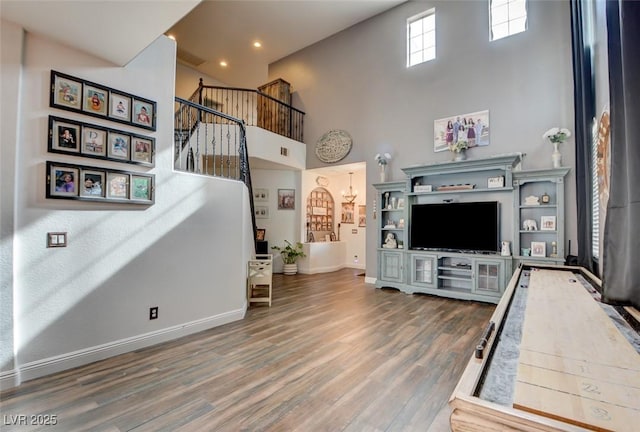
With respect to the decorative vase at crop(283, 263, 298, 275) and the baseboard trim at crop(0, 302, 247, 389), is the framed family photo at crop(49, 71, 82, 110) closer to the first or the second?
the baseboard trim at crop(0, 302, 247, 389)

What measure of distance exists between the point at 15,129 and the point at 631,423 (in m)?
3.67

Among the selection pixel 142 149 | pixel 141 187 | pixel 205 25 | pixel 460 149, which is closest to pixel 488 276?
pixel 460 149

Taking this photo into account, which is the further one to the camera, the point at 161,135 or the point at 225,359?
the point at 161,135

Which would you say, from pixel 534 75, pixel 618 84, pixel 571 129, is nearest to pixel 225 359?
pixel 618 84

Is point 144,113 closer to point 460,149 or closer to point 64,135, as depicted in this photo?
point 64,135

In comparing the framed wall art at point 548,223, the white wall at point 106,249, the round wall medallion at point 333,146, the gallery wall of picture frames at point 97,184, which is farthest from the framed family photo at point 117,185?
the framed wall art at point 548,223

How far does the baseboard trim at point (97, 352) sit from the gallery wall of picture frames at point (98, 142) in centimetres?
172

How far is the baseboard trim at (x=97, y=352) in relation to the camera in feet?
7.48

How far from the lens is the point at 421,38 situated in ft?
20.1

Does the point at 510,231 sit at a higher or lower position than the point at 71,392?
higher

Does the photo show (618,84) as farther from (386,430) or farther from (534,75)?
(534,75)

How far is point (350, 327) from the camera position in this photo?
3.60 meters

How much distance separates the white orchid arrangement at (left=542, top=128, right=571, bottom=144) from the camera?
430cm

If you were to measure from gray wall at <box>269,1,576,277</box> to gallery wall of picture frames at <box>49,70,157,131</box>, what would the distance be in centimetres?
457
